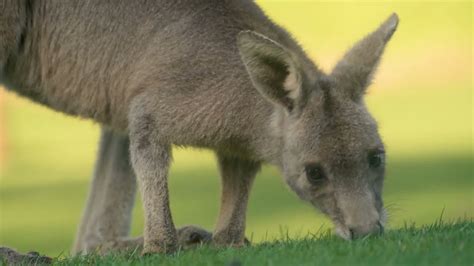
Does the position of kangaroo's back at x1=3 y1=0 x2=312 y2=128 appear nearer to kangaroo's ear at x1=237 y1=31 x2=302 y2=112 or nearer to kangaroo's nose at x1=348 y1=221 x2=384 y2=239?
kangaroo's ear at x1=237 y1=31 x2=302 y2=112

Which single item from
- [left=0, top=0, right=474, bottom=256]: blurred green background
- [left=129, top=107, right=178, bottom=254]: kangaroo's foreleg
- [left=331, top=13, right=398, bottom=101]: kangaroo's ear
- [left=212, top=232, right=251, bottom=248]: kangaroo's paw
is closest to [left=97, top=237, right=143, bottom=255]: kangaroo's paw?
[left=212, top=232, right=251, bottom=248]: kangaroo's paw

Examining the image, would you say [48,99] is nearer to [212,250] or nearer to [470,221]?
[212,250]

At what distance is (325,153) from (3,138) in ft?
44.9

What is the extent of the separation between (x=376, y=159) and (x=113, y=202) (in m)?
2.51

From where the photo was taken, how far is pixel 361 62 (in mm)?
7320

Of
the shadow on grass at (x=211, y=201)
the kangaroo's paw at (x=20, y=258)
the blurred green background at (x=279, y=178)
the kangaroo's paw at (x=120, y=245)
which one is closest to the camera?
the kangaroo's paw at (x=20, y=258)

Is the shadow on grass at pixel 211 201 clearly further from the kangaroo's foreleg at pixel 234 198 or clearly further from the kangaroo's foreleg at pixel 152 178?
the kangaroo's foreleg at pixel 152 178

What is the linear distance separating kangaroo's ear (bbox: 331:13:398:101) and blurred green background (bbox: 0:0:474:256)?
0.69 metres

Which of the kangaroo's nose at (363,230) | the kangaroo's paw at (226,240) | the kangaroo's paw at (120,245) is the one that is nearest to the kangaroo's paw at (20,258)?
the kangaroo's paw at (120,245)

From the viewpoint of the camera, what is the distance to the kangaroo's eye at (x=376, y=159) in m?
7.00

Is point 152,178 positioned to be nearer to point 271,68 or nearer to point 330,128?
point 271,68

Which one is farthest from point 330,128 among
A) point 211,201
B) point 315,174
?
point 211,201

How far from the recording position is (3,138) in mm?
20094

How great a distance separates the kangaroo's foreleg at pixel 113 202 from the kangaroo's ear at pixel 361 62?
2091 millimetres
